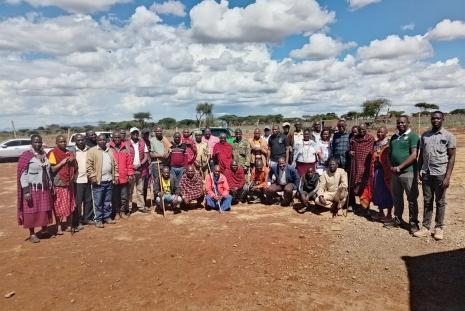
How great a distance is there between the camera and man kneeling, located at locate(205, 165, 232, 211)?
8820mm

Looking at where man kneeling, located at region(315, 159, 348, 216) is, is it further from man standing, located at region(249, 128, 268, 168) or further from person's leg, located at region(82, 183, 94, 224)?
person's leg, located at region(82, 183, 94, 224)

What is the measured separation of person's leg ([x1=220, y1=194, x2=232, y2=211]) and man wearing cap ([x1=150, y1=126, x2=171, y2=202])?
1636 mm

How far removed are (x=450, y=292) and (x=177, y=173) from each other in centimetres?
619

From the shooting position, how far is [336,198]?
7.98 m

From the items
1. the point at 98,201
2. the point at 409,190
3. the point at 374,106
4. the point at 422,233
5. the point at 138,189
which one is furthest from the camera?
the point at 374,106

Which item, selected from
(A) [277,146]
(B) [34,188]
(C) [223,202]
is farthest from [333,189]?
(B) [34,188]

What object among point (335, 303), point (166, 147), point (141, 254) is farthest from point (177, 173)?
point (335, 303)

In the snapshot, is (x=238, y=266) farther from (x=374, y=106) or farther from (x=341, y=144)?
(x=374, y=106)

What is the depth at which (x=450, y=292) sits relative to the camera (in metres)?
4.45

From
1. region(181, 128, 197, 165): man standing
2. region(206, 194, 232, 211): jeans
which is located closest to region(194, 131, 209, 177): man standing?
region(181, 128, 197, 165): man standing

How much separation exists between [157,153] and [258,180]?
2.65 m

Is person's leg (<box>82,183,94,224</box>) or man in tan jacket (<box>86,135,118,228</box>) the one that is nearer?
man in tan jacket (<box>86,135,118,228</box>)

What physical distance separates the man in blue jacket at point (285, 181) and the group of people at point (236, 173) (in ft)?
0.08

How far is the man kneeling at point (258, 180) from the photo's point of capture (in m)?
9.30
